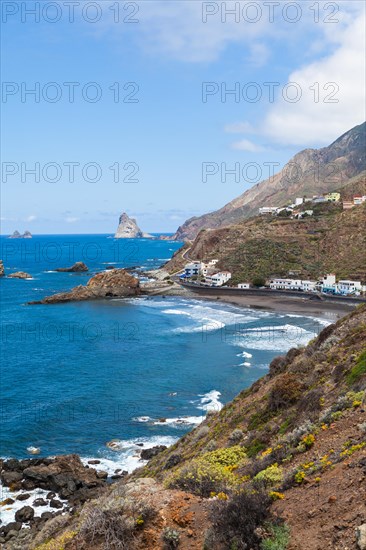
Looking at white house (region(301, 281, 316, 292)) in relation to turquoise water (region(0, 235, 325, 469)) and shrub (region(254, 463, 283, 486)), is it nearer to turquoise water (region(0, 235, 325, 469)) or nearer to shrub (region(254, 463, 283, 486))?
turquoise water (region(0, 235, 325, 469))

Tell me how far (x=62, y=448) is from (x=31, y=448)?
2.09 metres

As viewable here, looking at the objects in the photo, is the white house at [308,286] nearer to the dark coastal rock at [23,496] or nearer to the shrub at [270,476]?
the dark coastal rock at [23,496]

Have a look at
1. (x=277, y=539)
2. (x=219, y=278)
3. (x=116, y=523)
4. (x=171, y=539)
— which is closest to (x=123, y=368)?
(x=116, y=523)

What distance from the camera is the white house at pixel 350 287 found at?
8881 cm

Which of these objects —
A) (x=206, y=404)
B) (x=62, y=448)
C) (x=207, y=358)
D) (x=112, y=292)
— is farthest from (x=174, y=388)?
(x=112, y=292)

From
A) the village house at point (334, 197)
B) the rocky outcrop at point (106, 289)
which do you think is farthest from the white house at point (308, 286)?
the village house at point (334, 197)

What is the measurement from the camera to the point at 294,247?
384 feet

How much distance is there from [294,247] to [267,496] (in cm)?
11186

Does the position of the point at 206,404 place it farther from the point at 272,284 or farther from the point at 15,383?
the point at 272,284

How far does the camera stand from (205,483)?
10.9 m

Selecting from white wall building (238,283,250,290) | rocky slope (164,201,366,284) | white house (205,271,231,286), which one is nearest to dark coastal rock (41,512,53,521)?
white wall building (238,283,250,290)

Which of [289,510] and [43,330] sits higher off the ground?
[289,510]

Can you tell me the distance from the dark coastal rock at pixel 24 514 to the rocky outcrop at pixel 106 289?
7160 cm

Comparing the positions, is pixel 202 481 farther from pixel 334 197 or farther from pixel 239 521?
pixel 334 197
